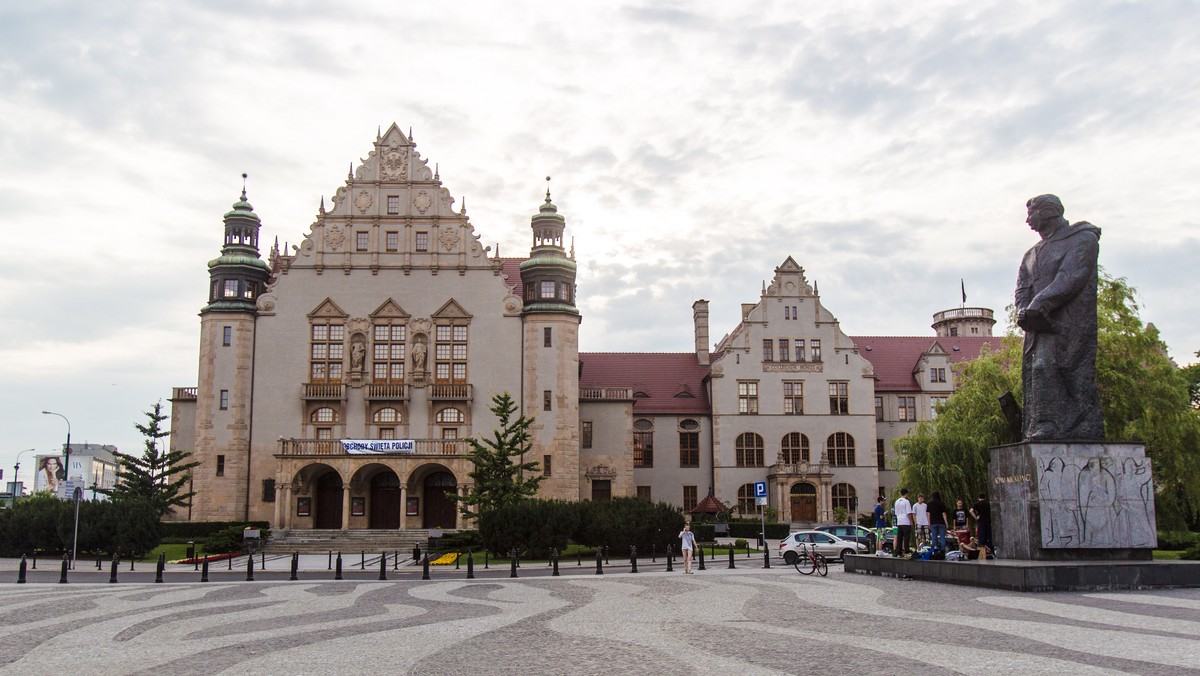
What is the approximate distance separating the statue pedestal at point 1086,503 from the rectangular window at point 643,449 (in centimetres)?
4621

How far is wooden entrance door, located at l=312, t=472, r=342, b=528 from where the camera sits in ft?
193

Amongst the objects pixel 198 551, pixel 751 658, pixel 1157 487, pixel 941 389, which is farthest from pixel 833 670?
pixel 941 389

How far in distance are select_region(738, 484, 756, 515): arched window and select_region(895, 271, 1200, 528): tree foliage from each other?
19760mm

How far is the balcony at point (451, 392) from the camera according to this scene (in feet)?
194

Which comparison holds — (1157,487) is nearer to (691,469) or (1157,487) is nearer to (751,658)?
(691,469)

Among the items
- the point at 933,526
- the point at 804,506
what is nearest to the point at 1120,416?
the point at 933,526

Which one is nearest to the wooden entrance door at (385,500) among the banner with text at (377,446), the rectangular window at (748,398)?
the banner with text at (377,446)

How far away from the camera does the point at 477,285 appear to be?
6119 cm

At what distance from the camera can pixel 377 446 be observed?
184 feet

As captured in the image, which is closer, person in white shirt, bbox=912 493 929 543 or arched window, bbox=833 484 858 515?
person in white shirt, bbox=912 493 929 543

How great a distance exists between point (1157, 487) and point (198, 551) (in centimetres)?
4338

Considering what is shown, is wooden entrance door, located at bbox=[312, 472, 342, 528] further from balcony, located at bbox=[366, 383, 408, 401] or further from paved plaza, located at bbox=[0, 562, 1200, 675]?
paved plaza, located at bbox=[0, 562, 1200, 675]

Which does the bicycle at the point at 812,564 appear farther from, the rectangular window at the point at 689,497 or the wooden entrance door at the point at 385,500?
the rectangular window at the point at 689,497

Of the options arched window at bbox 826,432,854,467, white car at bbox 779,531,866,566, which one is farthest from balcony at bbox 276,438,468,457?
arched window at bbox 826,432,854,467
